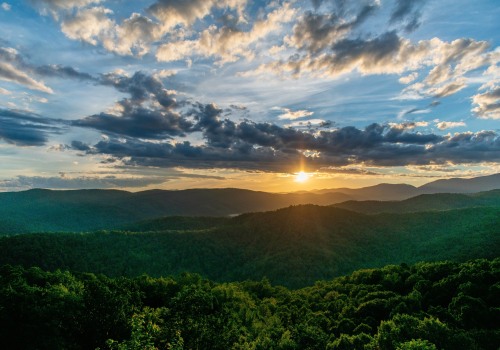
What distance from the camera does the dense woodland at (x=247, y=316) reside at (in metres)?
43.2

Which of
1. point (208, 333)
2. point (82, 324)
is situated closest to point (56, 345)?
point (82, 324)

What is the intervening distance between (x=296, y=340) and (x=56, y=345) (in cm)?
3526

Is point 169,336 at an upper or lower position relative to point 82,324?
upper

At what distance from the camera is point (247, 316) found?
77750mm

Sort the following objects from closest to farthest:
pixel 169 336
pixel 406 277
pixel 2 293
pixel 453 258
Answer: pixel 169 336 → pixel 2 293 → pixel 406 277 → pixel 453 258

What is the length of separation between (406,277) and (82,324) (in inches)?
3343

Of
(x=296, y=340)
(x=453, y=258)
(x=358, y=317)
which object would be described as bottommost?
(x=453, y=258)

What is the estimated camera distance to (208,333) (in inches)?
1650

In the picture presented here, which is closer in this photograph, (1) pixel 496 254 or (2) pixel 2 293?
(2) pixel 2 293

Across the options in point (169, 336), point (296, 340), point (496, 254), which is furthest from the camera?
point (496, 254)

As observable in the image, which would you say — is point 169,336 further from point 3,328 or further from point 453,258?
point 453,258

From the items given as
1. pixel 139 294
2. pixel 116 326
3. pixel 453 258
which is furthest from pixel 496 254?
pixel 116 326

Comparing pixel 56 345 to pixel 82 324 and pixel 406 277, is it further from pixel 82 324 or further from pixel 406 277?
pixel 406 277

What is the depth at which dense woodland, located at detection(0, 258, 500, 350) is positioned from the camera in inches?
1700
